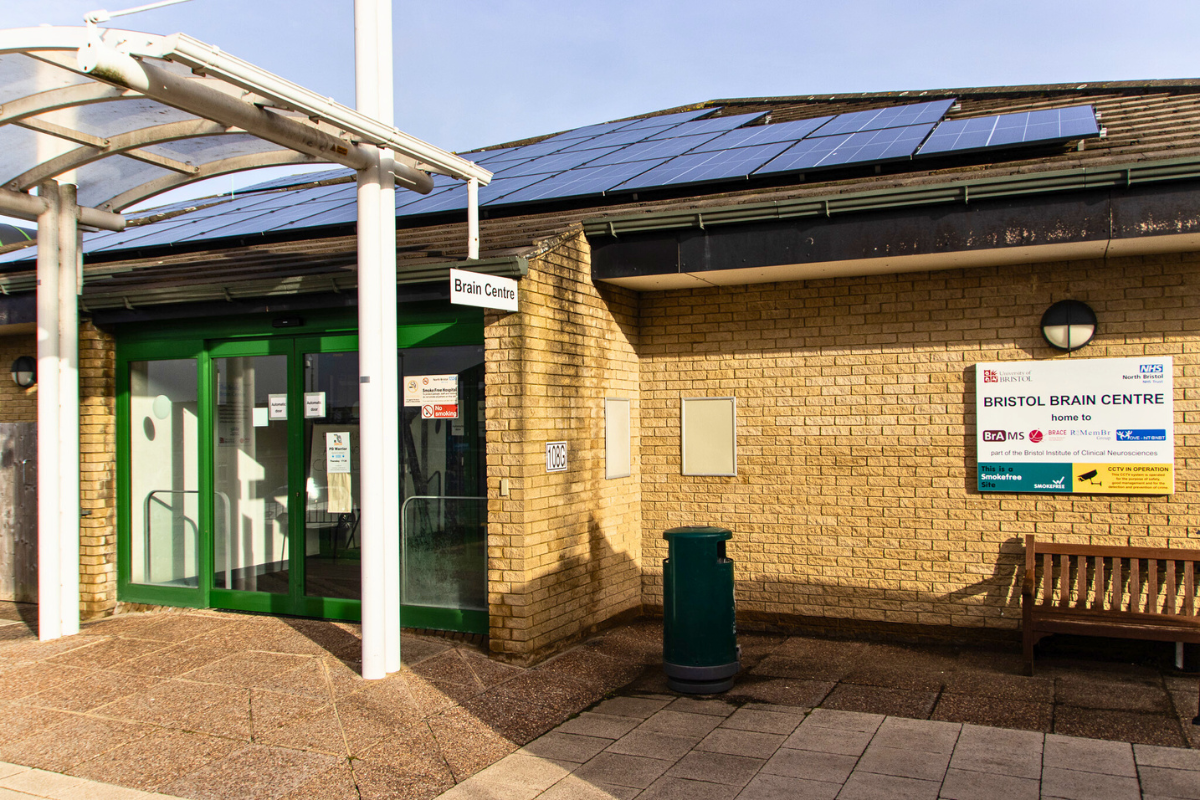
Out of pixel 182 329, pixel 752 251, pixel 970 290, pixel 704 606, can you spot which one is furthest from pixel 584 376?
pixel 182 329

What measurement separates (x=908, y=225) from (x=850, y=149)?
1.69 m

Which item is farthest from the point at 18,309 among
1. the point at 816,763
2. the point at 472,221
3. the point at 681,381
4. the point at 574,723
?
the point at 816,763

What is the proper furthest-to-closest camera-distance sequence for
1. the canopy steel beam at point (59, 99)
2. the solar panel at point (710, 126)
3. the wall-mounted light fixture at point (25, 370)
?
the solar panel at point (710, 126) → the wall-mounted light fixture at point (25, 370) → the canopy steel beam at point (59, 99)

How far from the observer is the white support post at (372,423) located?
6.13 meters

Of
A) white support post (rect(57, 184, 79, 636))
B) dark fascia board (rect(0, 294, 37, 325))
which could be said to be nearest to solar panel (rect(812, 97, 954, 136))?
white support post (rect(57, 184, 79, 636))

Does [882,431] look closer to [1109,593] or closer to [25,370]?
[1109,593]

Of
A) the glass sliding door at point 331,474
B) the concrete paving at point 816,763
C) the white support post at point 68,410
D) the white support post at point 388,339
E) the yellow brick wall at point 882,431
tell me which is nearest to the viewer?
the concrete paving at point 816,763

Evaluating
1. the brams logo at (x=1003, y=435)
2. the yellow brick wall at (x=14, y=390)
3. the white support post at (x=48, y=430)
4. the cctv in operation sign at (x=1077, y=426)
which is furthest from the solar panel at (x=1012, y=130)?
the yellow brick wall at (x=14, y=390)

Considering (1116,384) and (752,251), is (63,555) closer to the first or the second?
(752,251)

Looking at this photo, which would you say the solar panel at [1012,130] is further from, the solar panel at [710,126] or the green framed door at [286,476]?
the green framed door at [286,476]

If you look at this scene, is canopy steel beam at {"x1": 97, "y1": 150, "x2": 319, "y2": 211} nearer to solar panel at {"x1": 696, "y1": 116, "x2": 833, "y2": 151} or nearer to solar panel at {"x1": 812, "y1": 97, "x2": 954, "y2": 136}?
solar panel at {"x1": 696, "y1": 116, "x2": 833, "y2": 151}

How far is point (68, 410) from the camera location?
745cm

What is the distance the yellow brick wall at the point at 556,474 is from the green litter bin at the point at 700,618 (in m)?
1.14

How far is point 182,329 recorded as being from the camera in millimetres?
8492
